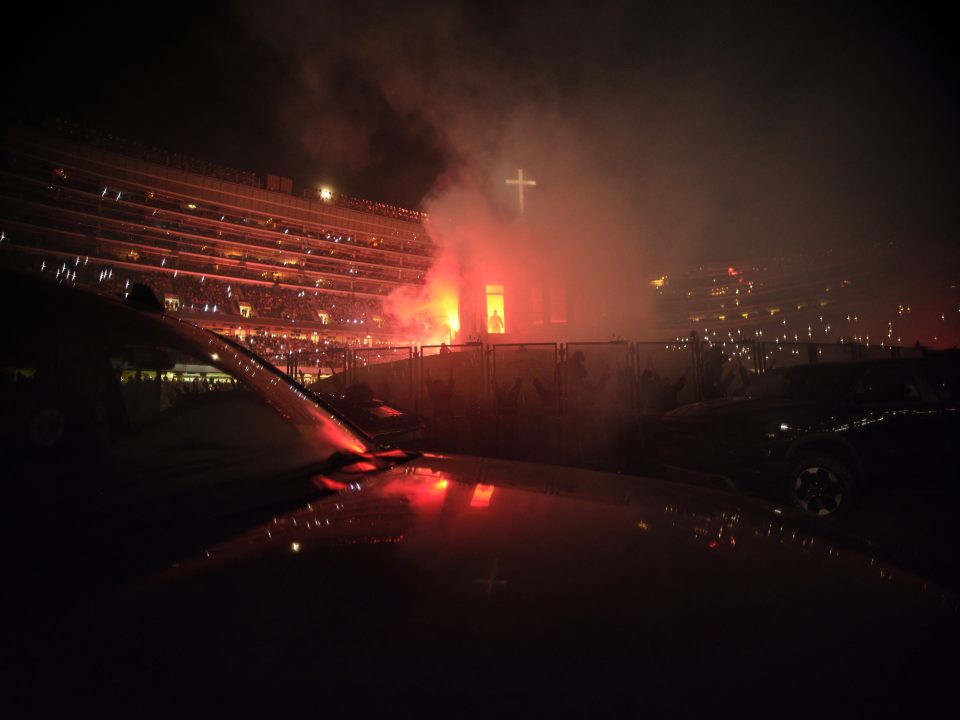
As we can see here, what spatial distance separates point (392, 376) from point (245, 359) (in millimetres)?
10359

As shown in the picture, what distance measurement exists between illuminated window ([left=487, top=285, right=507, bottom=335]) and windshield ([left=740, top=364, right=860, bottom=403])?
68.7ft

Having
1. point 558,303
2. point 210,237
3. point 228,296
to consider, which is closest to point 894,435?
point 558,303

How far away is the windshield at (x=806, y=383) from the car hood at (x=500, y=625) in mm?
4491

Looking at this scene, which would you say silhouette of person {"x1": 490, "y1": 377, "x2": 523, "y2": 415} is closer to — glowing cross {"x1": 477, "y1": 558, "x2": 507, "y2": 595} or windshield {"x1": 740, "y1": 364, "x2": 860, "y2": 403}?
windshield {"x1": 740, "y1": 364, "x2": 860, "y2": 403}

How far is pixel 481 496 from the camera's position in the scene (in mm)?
A: 1492

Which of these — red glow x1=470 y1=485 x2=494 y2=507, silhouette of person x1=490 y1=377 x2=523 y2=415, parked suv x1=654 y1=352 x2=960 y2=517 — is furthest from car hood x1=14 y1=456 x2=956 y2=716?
silhouette of person x1=490 y1=377 x2=523 y2=415

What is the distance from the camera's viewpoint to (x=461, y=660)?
24.8 inches

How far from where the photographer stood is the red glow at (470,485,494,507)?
4.60 ft

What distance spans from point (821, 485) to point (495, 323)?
22.7 meters

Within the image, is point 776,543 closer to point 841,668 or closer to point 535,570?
point 841,668

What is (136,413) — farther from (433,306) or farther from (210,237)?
(210,237)

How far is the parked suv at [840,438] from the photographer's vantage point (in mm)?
4312

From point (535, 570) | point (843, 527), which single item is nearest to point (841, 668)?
point (535, 570)

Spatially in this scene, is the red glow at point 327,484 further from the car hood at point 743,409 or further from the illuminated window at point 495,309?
the illuminated window at point 495,309
